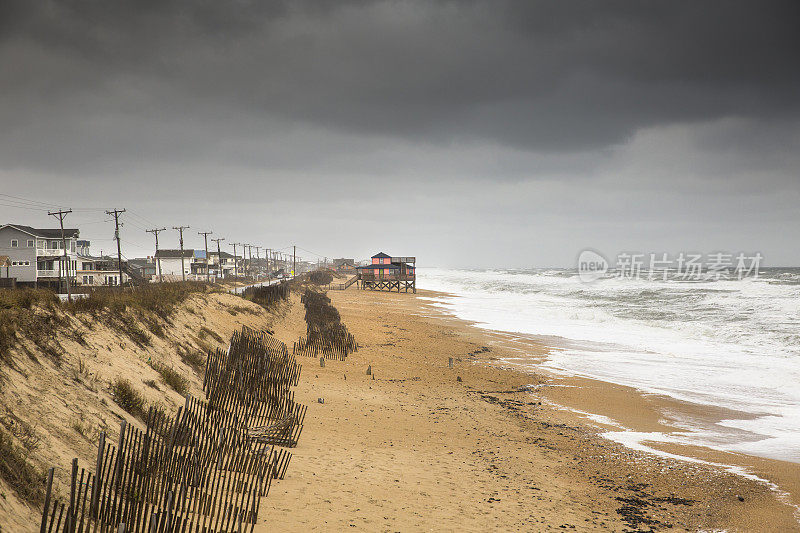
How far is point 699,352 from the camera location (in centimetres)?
2309

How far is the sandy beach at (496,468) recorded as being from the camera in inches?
283

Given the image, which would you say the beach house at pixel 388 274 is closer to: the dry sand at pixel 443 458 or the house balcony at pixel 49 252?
the house balcony at pixel 49 252

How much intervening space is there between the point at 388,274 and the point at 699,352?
58508 mm

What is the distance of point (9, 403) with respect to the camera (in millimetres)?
6359

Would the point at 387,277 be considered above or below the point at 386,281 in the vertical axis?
above

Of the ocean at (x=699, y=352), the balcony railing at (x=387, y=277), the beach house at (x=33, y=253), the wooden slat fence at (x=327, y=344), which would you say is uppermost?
the beach house at (x=33, y=253)

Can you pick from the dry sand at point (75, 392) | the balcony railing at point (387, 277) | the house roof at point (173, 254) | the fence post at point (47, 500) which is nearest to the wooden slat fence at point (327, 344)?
the dry sand at point (75, 392)

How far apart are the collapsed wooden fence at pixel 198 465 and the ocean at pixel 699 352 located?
31.8 ft

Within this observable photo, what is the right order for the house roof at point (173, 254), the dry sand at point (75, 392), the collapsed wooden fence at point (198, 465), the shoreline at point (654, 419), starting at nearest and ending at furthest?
the collapsed wooden fence at point (198, 465), the dry sand at point (75, 392), the shoreline at point (654, 419), the house roof at point (173, 254)

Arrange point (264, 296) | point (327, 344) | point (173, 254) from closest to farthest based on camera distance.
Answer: point (327, 344) → point (264, 296) → point (173, 254)

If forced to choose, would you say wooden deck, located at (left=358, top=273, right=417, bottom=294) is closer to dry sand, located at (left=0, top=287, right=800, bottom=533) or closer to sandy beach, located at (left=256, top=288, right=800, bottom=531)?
sandy beach, located at (left=256, top=288, right=800, bottom=531)

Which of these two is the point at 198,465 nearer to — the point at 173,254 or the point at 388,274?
the point at 388,274

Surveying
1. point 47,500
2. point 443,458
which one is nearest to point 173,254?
point 443,458

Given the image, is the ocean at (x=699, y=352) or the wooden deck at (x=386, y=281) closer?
the ocean at (x=699, y=352)
